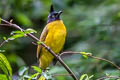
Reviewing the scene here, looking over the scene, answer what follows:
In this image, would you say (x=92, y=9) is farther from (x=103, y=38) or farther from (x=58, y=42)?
(x=58, y=42)

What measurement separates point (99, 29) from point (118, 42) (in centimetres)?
40

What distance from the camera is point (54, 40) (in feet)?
16.3

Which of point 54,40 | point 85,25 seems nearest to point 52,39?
point 54,40

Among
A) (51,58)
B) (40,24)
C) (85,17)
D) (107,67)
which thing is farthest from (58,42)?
(40,24)

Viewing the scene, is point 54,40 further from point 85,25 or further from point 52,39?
point 85,25

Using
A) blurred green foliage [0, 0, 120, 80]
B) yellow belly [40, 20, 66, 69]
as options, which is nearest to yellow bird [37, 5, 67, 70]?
yellow belly [40, 20, 66, 69]

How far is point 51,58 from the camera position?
5.35 metres

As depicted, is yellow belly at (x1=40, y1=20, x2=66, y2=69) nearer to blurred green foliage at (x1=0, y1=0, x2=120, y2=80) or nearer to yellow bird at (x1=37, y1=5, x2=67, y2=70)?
yellow bird at (x1=37, y1=5, x2=67, y2=70)

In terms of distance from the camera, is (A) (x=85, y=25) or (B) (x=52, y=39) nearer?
(B) (x=52, y=39)

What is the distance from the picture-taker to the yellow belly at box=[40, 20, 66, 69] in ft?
16.4

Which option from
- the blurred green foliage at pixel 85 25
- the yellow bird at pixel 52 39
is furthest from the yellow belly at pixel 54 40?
the blurred green foliage at pixel 85 25

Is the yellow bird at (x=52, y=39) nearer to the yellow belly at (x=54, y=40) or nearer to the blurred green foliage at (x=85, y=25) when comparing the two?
the yellow belly at (x=54, y=40)

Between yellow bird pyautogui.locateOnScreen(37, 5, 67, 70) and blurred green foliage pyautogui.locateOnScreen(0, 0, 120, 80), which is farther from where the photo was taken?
blurred green foliage pyautogui.locateOnScreen(0, 0, 120, 80)

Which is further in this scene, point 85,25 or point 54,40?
point 85,25
